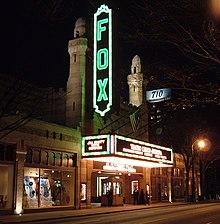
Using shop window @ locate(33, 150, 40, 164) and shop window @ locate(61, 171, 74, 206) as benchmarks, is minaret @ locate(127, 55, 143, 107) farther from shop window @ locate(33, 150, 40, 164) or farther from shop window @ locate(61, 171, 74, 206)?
shop window @ locate(33, 150, 40, 164)

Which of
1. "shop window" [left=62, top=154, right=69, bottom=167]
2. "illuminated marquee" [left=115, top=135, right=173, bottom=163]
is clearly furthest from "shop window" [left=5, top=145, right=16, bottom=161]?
"illuminated marquee" [left=115, top=135, right=173, bottom=163]

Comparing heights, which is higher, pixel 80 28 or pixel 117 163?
pixel 80 28

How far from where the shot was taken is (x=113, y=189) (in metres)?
38.3

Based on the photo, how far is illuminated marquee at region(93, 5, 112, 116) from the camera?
33719mm

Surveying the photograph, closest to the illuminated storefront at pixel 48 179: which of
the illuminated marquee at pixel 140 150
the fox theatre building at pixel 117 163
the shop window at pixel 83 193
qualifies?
→ the shop window at pixel 83 193

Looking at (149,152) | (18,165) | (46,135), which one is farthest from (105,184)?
(18,165)

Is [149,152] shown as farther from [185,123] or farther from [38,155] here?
[185,123]

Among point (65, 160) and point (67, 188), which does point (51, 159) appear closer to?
point (65, 160)

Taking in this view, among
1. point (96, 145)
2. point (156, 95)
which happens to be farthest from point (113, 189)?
point (156, 95)

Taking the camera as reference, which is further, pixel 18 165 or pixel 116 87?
pixel 116 87

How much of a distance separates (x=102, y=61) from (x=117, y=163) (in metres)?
10.6

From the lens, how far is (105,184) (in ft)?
131

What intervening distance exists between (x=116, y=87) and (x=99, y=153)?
224 inches

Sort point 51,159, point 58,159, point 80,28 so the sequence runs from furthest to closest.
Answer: point 80,28, point 58,159, point 51,159
